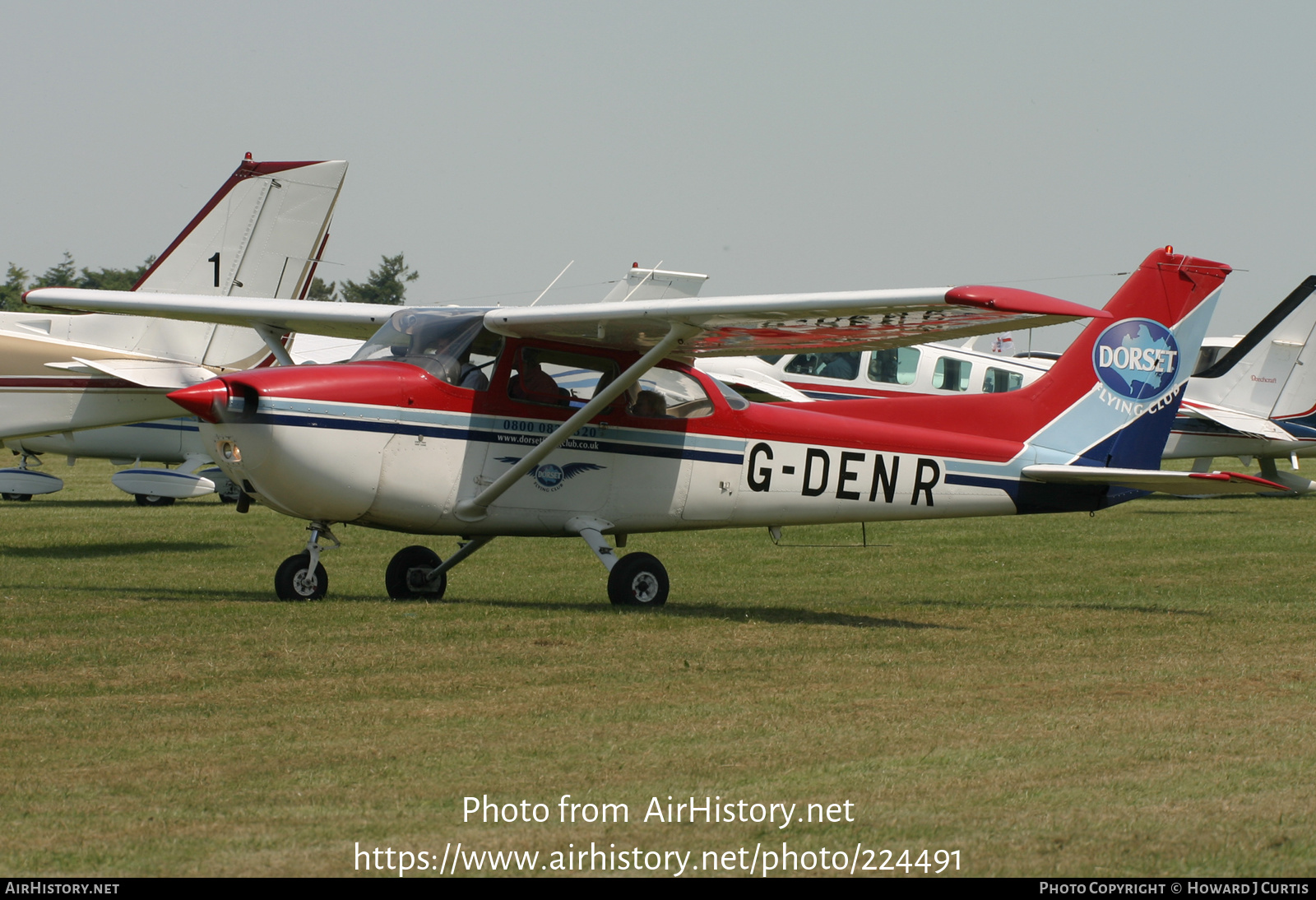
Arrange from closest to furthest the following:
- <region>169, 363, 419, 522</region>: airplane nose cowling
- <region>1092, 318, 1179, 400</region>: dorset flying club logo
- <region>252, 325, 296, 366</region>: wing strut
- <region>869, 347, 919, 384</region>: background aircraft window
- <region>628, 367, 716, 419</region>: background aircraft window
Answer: <region>169, 363, 419, 522</region>: airplane nose cowling
<region>628, 367, 716, 419</region>: background aircraft window
<region>252, 325, 296, 366</region>: wing strut
<region>1092, 318, 1179, 400</region>: dorset flying club logo
<region>869, 347, 919, 384</region>: background aircraft window

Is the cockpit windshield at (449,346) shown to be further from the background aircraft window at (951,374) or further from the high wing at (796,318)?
the background aircraft window at (951,374)

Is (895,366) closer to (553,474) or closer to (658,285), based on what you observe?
(658,285)

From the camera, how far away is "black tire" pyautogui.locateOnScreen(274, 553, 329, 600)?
970 centimetres

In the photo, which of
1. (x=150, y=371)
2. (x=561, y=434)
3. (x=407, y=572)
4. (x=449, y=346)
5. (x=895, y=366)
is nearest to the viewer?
(x=561, y=434)

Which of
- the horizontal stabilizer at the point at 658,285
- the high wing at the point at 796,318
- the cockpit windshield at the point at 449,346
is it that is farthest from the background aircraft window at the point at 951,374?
the cockpit windshield at the point at 449,346

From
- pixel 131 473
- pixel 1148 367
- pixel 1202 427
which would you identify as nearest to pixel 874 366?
pixel 1202 427

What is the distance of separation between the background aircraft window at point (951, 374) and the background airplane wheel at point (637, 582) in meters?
11.9

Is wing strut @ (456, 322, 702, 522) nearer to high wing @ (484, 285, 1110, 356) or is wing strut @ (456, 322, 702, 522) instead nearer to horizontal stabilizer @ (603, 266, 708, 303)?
high wing @ (484, 285, 1110, 356)

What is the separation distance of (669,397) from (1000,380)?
40.5 feet

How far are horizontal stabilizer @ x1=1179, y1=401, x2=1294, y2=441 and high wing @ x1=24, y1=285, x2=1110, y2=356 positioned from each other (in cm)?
1569

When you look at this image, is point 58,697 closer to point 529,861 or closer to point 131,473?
point 529,861

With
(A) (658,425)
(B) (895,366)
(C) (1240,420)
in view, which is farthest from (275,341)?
(C) (1240,420)

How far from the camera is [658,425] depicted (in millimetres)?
10172

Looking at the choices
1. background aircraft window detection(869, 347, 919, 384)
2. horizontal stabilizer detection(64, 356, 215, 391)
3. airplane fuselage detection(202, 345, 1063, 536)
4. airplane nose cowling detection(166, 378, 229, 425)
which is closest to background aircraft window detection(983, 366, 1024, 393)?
background aircraft window detection(869, 347, 919, 384)
